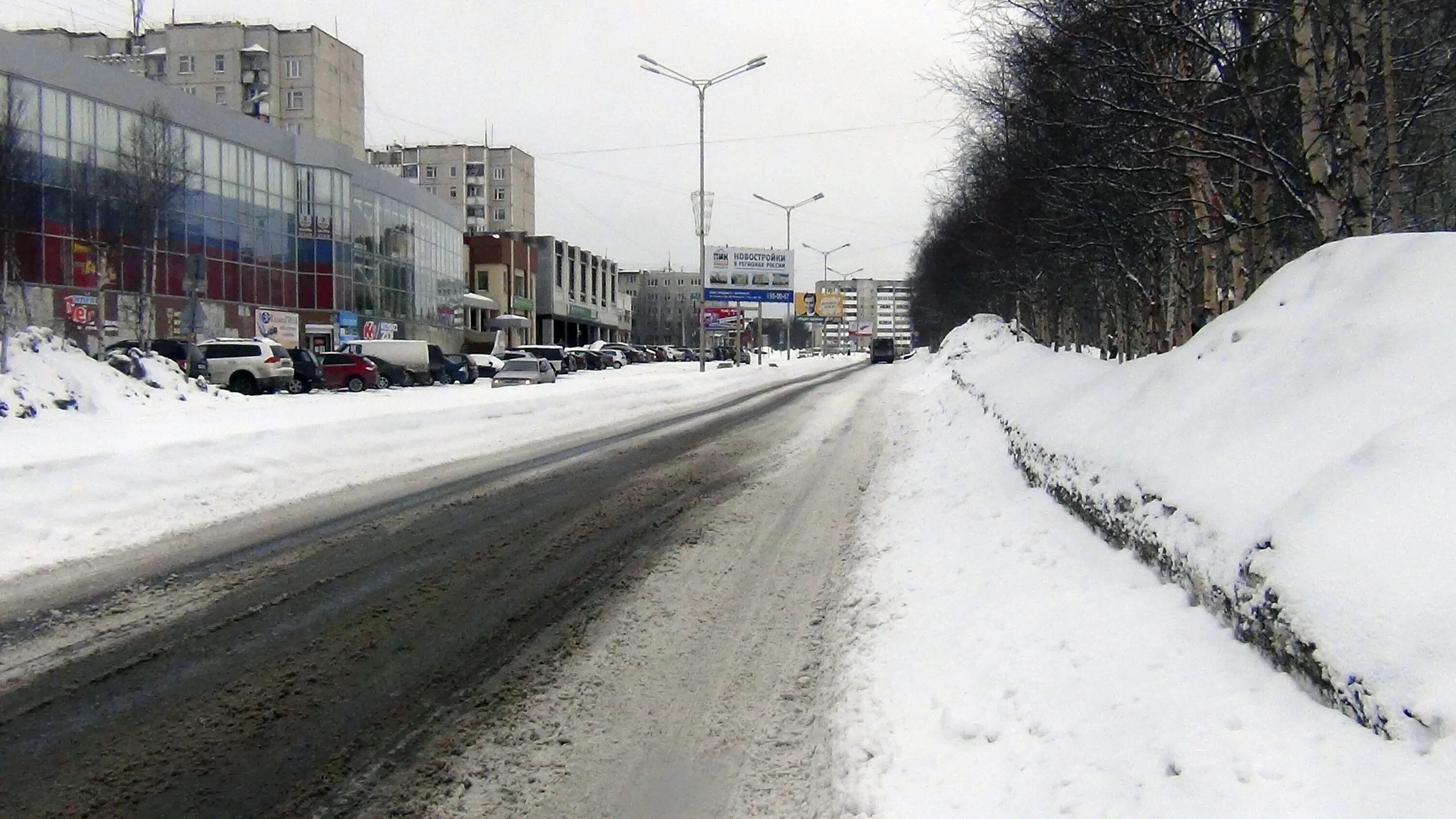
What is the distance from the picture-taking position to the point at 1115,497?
5.82 meters

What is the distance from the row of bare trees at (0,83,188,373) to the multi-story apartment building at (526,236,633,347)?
56.7m

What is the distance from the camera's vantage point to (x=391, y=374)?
40.0m

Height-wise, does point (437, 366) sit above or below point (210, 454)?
above

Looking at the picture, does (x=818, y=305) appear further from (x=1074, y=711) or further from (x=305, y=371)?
(x=1074, y=711)

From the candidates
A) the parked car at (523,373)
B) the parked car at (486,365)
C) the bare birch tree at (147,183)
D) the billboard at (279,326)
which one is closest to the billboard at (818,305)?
the parked car at (486,365)

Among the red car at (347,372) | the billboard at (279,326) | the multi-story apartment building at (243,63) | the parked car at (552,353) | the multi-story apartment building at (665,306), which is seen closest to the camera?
the red car at (347,372)

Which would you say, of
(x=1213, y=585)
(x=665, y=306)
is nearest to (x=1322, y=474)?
(x=1213, y=585)

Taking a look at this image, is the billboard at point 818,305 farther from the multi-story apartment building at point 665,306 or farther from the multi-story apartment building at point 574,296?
the multi-story apartment building at point 665,306

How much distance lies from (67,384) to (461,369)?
25.6 metres

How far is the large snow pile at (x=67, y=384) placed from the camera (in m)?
17.4

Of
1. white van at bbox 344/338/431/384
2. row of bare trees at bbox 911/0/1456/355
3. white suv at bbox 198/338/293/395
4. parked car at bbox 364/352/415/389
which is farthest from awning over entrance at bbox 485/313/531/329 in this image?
row of bare trees at bbox 911/0/1456/355

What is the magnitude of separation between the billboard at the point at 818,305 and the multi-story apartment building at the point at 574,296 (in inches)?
1030

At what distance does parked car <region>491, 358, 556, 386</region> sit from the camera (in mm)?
37344

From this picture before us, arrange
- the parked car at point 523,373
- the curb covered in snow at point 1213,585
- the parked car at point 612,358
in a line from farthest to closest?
1. the parked car at point 612,358
2. the parked car at point 523,373
3. the curb covered in snow at point 1213,585
